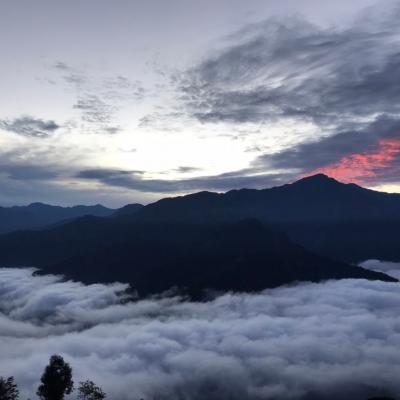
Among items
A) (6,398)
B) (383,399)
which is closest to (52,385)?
(6,398)

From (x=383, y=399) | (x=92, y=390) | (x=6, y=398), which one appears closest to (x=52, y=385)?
(x=92, y=390)

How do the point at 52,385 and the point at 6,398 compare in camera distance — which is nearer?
the point at 6,398

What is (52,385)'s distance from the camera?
108m

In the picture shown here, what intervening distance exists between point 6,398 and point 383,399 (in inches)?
6781

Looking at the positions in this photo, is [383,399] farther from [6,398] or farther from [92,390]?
[6,398]

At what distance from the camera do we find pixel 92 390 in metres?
109

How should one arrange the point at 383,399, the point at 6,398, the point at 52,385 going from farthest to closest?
the point at 383,399 < the point at 52,385 < the point at 6,398

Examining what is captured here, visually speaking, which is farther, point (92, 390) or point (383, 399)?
point (383, 399)

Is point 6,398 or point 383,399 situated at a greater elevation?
point 6,398

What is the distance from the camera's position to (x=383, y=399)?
189375mm

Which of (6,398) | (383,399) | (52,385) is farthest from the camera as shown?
(383,399)

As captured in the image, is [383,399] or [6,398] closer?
[6,398]

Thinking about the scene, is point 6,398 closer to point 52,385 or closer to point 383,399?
point 52,385

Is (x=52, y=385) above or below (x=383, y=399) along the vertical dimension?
above
